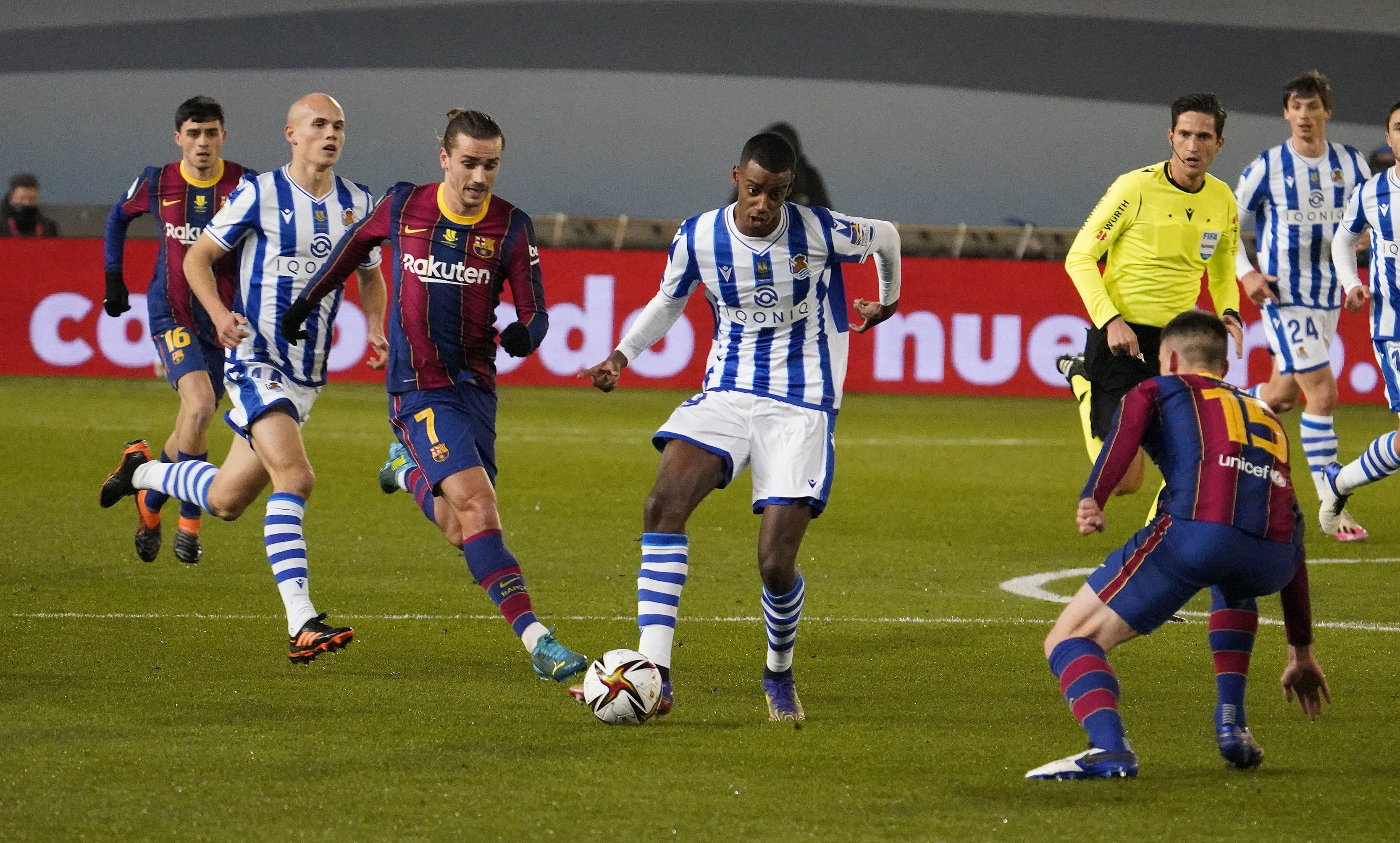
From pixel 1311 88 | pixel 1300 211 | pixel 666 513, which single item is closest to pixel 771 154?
pixel 666 513

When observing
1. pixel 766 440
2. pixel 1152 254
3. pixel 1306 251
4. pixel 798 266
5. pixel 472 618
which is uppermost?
pixel 1306 251

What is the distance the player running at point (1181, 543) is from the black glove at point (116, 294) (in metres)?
5.54

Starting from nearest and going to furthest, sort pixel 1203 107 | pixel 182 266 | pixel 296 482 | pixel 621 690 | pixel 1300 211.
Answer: pixel 621 690
pixel 296 482
pixel 1203 107
pixel 182 266
pixel 1300 211

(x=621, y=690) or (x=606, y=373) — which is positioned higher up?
(x=606, y=373)

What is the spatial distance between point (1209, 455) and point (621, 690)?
5.37 feet

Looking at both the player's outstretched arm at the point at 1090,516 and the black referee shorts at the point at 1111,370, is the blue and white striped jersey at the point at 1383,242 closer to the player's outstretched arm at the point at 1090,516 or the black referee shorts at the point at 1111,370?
the black referee shorts at the point at 1111,370

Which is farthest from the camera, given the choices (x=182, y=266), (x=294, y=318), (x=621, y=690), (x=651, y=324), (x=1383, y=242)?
(x=1383, y=242)

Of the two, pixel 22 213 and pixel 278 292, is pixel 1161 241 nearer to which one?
pixel 278 292

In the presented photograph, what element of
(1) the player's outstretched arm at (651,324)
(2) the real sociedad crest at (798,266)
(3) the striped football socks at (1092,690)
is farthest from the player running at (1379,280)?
(3) the striped football socks at (1092,690)

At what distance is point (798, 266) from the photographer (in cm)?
555

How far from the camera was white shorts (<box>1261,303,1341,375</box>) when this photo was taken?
10.0 meters

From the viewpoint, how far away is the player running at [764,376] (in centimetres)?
532

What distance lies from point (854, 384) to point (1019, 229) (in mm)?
2866

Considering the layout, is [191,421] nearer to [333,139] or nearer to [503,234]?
[333,139]
